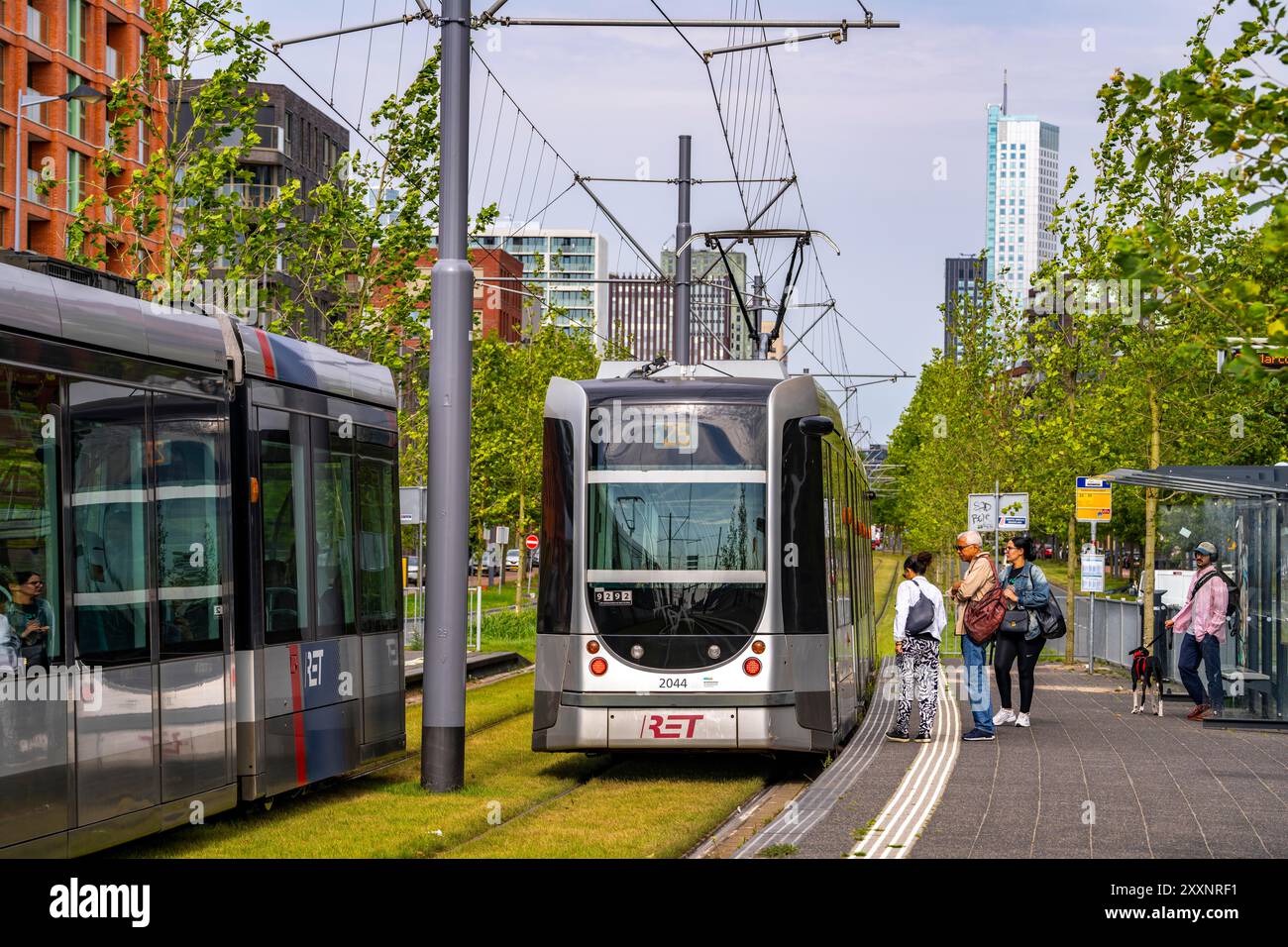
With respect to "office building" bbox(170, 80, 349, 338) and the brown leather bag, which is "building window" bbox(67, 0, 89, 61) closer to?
"office building" bbox(170, 80, 349, 338)

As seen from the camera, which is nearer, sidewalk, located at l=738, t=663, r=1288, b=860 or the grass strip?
sidewalk, located at l=738, t=663, r=1288, b=860

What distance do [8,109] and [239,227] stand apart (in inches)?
1393

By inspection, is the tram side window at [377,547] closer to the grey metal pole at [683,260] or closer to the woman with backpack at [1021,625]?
the woman with backpack at [1021,625]

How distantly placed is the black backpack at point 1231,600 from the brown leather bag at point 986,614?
3108 mm

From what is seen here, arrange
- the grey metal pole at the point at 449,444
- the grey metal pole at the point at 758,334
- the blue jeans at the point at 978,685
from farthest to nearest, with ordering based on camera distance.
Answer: the grey metal pole at the point at 758,334 < the blue jeans at the point at 978,685 < the grey metal pole at the point at 449,444

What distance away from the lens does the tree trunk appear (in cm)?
2922

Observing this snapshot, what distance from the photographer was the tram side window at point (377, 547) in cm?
1295

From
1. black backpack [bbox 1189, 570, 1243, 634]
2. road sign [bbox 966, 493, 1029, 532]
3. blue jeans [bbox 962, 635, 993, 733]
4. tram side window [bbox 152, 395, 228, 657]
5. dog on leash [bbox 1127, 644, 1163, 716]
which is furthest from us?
road sign [bbox 966, 493, 1029, 532]

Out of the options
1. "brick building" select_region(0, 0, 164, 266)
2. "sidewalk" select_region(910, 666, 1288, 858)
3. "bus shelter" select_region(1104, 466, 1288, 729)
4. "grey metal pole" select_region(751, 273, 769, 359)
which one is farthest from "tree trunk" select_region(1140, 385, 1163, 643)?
"brick building" select_region(0, 0, 164, 266)

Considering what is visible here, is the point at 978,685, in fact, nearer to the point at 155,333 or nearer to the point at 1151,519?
the point at 155,333

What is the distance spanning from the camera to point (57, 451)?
28.6 ft

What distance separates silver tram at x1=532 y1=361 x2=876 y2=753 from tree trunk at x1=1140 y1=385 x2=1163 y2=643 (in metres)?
16.3

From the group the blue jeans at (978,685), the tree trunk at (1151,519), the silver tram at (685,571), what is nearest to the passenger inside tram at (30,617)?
the silver tram at (685,571)
